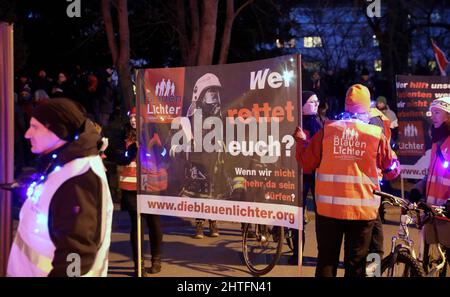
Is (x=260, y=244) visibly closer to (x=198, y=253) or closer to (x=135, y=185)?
(x=198, y=253)

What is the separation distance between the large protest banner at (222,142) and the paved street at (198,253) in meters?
1.04

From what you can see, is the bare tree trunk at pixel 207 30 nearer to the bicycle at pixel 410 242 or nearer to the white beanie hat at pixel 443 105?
the white beanie hat at pixel 443 105

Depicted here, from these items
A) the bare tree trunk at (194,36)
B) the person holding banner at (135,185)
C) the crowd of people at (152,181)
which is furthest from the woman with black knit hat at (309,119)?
the bare tree trunk at (194,36)

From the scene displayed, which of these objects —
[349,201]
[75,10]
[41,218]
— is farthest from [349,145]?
[75,10]

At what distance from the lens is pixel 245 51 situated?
21.7 m

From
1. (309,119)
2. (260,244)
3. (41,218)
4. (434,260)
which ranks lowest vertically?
(260,244)

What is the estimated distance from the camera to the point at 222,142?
6.46m

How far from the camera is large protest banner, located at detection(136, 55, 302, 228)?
19.5ft

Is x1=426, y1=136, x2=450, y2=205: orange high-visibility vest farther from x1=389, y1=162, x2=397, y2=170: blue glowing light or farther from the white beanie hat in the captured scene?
x1=389, y1=162, x2=397, y2=170: blue glowing light

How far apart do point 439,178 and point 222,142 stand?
2.15 meters

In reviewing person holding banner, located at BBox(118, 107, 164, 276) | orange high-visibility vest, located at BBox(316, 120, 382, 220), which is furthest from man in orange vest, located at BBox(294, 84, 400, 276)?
person holding banner, located at BBox(118, 107, 164, 276)

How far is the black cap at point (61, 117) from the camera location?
341cm

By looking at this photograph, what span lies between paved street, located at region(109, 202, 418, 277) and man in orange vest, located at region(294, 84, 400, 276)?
2.03 metres

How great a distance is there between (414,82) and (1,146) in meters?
8.07
